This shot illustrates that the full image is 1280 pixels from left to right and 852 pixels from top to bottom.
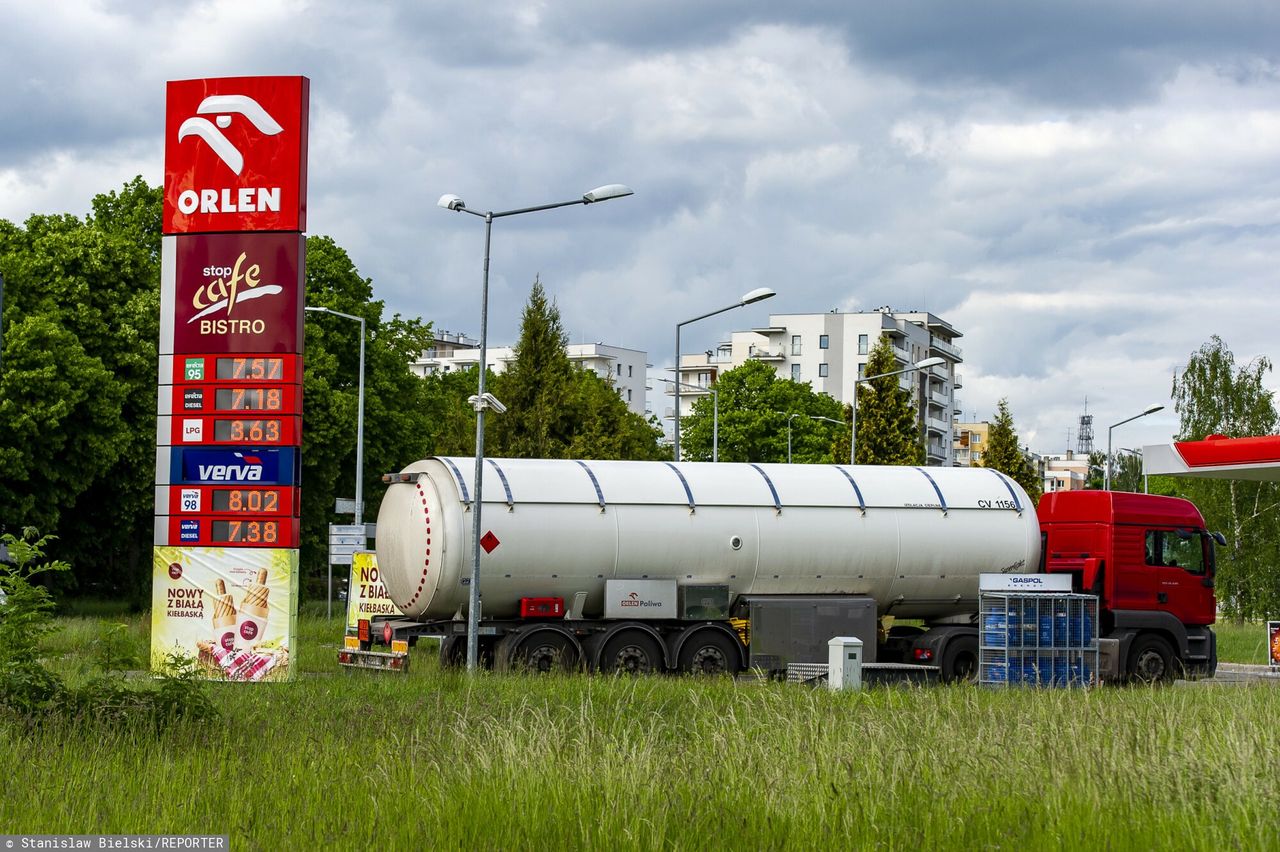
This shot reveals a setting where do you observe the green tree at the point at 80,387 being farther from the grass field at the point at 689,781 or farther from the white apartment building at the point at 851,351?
the white apartment building at the point at 851,351

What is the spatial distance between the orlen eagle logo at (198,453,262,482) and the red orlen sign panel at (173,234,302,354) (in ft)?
5.11

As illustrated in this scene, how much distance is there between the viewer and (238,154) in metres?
22.6

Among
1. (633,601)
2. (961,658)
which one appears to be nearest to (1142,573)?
(961,658)

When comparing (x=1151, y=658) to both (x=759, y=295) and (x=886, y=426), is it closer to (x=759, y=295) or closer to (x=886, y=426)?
(x=759, y=295)

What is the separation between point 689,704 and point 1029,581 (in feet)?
27.4

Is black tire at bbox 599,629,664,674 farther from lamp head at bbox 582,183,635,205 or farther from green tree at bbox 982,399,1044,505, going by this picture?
green tree at bbox 982,399,1044,505

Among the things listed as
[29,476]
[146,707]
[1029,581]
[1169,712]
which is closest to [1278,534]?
[1029,581]

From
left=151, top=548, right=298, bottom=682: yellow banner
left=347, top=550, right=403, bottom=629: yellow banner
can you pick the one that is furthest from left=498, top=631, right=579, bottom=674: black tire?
left=347, top=550, right=403, bottom=629: yellow banner

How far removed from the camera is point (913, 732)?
39.3ft

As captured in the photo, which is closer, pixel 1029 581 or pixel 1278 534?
pixel 1029 581

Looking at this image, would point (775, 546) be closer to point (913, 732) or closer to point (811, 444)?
point (913, 732)

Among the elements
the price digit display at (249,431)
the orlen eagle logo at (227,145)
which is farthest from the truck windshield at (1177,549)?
the orlen eagle logo at (227,145)

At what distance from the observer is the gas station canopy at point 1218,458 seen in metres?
27.8

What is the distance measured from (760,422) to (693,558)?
6392 cm
